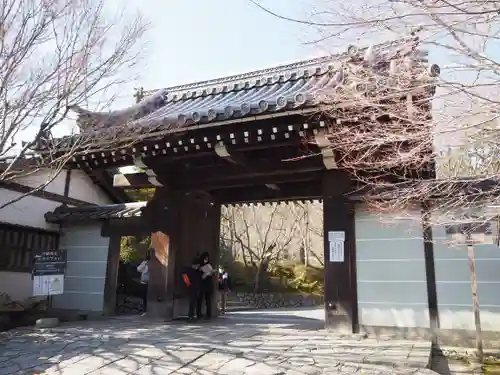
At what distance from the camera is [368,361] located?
5.44 meters

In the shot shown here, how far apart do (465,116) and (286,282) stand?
19591 mm

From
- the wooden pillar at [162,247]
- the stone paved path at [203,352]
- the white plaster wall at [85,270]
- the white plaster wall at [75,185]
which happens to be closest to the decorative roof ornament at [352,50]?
the stone paved path at [203,352]

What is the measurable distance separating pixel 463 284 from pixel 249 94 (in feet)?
20.0

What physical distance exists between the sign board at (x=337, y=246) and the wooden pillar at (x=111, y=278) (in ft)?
18.3

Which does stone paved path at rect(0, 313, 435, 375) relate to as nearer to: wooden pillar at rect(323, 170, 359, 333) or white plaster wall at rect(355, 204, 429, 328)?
wooden pillar at rect(323, 170, 359, 333)

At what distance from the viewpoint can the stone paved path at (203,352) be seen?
5.27 metres

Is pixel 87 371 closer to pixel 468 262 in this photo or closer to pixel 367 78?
pixel 367 78

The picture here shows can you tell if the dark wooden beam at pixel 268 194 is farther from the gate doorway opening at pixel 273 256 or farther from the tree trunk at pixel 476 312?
the gate doorway opening at pixel 273 256

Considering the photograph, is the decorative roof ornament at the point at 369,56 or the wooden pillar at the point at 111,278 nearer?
the decorative roof ornament at the point at 369,56

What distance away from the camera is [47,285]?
8992 millimetres

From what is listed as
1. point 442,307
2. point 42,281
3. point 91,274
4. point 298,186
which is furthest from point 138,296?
point 442,307

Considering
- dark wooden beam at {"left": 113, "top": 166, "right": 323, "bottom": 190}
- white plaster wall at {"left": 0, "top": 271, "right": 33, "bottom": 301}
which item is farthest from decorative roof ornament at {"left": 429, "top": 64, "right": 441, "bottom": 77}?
white plaster wall at {"left": 0, "top": 271, "right": 33, "bottom": 301}

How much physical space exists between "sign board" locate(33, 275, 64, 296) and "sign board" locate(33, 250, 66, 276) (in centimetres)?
9

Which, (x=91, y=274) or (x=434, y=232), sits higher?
(x=434, y=232)
